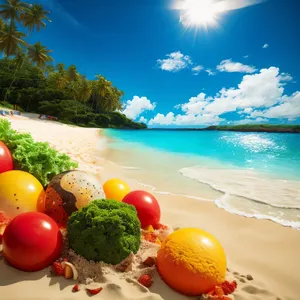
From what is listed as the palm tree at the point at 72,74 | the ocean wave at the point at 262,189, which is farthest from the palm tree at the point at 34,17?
the ocean wave at the point at 262,189

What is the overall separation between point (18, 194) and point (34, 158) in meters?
1.01

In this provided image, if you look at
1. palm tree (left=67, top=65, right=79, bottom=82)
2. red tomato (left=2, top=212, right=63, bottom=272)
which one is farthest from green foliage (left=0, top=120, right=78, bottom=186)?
palm tree (left=67, top=65, right=79, bottom=82)

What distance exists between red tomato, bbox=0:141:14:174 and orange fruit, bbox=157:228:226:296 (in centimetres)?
309

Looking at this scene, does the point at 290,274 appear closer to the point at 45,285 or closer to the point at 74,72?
the point at 45,285

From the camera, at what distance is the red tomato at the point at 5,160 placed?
162 inches

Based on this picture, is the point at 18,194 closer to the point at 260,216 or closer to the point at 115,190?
the point at 115,190

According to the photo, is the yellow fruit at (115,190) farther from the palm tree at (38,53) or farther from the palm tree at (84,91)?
the palm tree at (84,91)

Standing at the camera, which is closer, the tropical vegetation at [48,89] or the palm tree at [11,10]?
the palm tree at [11,10]

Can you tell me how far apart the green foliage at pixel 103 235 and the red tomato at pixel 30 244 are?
0.27m

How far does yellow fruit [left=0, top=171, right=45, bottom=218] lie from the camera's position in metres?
3.47

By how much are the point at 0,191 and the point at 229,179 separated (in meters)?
9.60

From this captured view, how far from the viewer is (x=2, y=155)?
4152mm

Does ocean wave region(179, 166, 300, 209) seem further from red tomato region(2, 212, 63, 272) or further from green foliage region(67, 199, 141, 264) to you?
red tomato region(2, 212, 63, 272)

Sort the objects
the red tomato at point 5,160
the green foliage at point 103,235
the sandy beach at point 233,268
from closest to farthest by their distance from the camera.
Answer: the sandy beach at point 233,268, the green foliage at point 103,235, the red tomato at point 5,160
